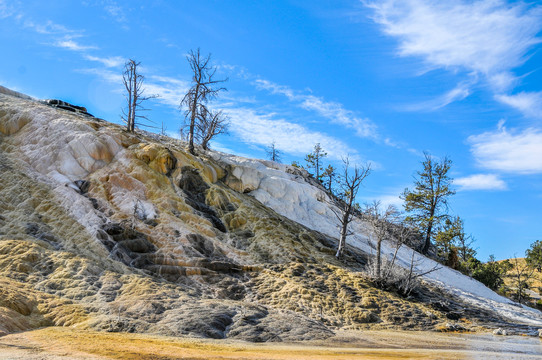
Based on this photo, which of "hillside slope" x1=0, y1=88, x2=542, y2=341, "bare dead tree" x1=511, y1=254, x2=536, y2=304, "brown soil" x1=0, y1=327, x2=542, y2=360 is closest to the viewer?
"brown soil" x1=0, y1=327, x2=542, y2=360

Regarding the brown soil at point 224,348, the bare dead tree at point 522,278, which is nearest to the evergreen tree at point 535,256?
the bare dead tree at point 522,278

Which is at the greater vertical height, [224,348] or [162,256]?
[162,256]

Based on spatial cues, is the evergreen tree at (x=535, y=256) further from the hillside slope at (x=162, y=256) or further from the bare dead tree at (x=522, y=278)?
the hillside slope at (x=162, y=256)

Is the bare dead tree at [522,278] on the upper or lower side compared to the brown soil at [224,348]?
upper

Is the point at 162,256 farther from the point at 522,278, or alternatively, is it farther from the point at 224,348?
the point at 522,278

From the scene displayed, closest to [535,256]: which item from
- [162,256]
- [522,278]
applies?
[522,278]

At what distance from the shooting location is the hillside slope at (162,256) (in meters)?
12.5

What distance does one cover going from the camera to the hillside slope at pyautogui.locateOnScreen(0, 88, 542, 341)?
12484 millimetres

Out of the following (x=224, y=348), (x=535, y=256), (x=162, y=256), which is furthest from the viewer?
(x=535, y=256)

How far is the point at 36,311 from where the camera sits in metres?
11.5

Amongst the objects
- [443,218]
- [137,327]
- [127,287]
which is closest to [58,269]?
[127,287]

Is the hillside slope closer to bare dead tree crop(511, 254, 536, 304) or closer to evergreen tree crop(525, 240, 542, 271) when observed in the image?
bare dead tree crop(511, 254, 536, 304)

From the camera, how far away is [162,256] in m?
16.8

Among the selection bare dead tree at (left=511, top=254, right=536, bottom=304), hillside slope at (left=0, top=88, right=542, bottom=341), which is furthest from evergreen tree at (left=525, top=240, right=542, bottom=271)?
hillside slope at (left=0, top=88, right=542, bottom=341)
